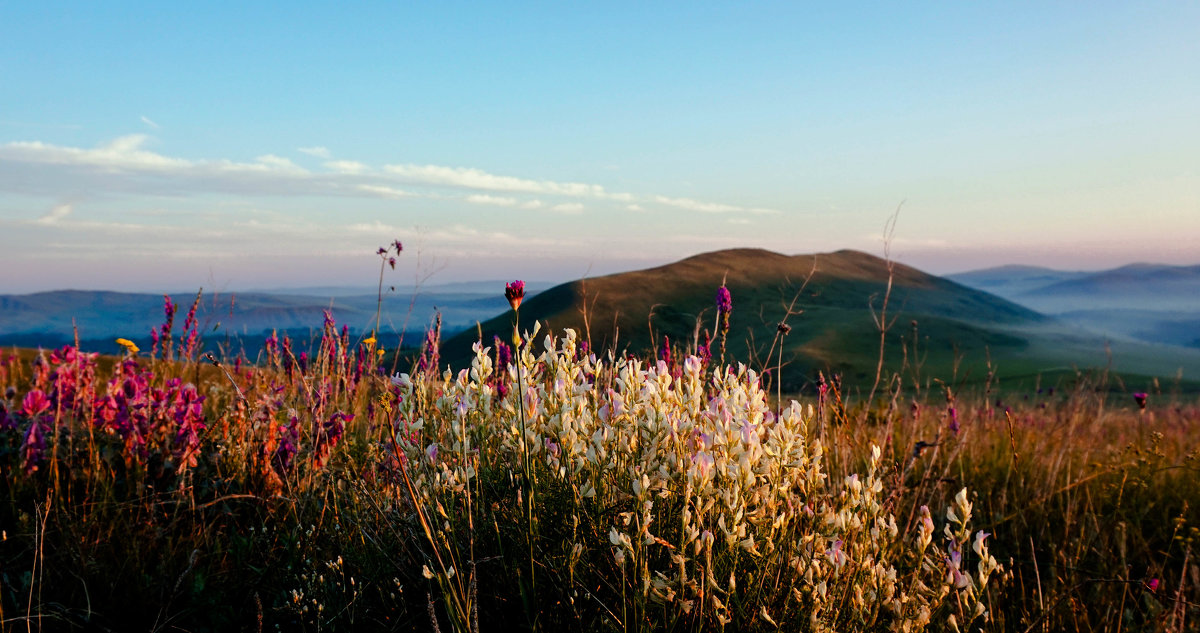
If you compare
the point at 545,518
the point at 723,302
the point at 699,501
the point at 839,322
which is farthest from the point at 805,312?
the point at 699,501

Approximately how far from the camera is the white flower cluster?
1904mm

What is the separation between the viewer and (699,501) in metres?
1.77

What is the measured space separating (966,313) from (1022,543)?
82.4 metres

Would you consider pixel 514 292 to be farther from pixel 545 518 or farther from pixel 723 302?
pixel 723 302

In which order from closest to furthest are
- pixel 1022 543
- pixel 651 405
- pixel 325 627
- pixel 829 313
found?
pixel 651 405 → pixel 325 627 → pixel 1022 543 → pixel 829 313

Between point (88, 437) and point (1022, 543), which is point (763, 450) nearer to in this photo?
point (1022, 543)

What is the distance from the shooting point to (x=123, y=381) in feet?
14.2

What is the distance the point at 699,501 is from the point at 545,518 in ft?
2.18

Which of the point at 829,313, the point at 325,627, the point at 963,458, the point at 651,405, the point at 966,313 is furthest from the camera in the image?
the point at 966,313

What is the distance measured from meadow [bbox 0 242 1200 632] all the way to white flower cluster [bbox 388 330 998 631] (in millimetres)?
11

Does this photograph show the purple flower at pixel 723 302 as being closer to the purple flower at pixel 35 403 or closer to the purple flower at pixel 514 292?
the purple flower at pixel 514 292

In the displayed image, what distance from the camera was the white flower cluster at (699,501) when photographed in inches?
75.0

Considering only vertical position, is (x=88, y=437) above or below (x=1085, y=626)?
above

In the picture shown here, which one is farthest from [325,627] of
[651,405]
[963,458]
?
[963,458]
